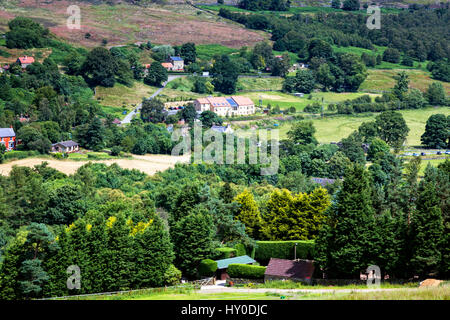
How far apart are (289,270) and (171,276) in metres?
6.63

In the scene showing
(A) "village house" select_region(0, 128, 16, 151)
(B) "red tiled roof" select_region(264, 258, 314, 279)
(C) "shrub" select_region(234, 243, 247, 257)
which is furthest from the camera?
(A) "village house" select_region(0, 128, 16, 151)

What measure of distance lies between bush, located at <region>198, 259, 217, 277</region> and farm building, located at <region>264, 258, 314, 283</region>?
309 cm

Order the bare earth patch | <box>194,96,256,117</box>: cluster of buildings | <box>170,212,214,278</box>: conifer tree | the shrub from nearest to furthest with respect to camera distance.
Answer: <box>170,212,214,278</box>: conifer tree → the shrub → <box>194,96,256,117</box>: cluster of buildings → the bare earth patch

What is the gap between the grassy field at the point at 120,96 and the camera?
103938mm

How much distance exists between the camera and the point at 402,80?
12988 cm

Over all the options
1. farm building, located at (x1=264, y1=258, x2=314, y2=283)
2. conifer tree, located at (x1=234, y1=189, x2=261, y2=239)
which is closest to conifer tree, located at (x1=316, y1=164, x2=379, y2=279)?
farm building, located at (x1=264, y1=258, x2=314, y2=283)

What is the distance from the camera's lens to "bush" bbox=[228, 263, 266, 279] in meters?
38.8

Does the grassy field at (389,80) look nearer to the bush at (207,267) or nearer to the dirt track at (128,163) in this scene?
the dirt track at (128,163)

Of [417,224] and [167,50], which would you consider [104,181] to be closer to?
[417,224]

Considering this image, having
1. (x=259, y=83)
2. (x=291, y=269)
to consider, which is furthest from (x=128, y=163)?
(x=259, y=83)

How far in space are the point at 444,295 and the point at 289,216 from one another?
21.5 m

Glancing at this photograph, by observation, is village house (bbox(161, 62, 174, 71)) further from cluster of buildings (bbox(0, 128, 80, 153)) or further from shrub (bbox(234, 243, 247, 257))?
shrub (bbox(234, 243, 247, 257))

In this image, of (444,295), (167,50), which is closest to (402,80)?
(167,50)
